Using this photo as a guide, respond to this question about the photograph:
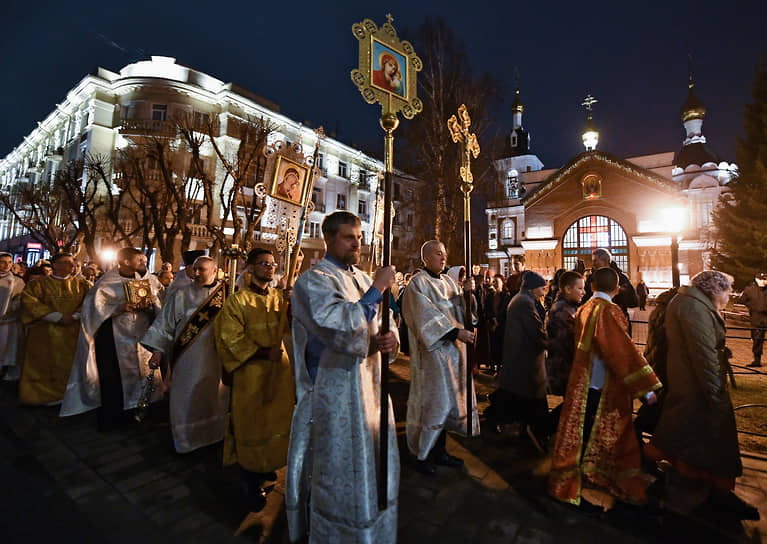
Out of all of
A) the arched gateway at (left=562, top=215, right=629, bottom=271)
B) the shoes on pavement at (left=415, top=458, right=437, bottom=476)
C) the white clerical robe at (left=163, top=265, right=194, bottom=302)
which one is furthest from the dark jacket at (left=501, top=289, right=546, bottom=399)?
the arched gateway at (left=562, top=215, right=629, bottom=271)

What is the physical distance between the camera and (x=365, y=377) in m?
2.41

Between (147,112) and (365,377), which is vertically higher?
(147,112)

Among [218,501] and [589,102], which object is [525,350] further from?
[589,102]

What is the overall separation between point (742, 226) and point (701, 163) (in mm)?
13870

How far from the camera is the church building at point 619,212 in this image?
23.9 meters

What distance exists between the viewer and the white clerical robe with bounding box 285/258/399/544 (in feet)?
7.35

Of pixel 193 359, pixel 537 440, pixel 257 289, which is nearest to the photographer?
pixel 257 289

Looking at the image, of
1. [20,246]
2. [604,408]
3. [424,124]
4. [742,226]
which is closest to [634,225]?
[742,226]

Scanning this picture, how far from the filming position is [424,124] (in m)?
17.1

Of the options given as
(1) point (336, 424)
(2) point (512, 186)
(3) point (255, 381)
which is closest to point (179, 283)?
(3) point (255, 381)

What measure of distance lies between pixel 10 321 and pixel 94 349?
343 cm

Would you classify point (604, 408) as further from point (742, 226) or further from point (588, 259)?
point (588, 259)

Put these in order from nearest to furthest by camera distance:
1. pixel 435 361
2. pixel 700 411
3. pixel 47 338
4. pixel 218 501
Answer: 1. pixel 700 411
2. pixel 218 501
3. pixel 435 361
4. pixel 47 338

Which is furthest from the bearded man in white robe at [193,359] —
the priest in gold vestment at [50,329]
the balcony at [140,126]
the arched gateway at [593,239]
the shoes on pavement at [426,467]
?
the balcony at [140,126]
